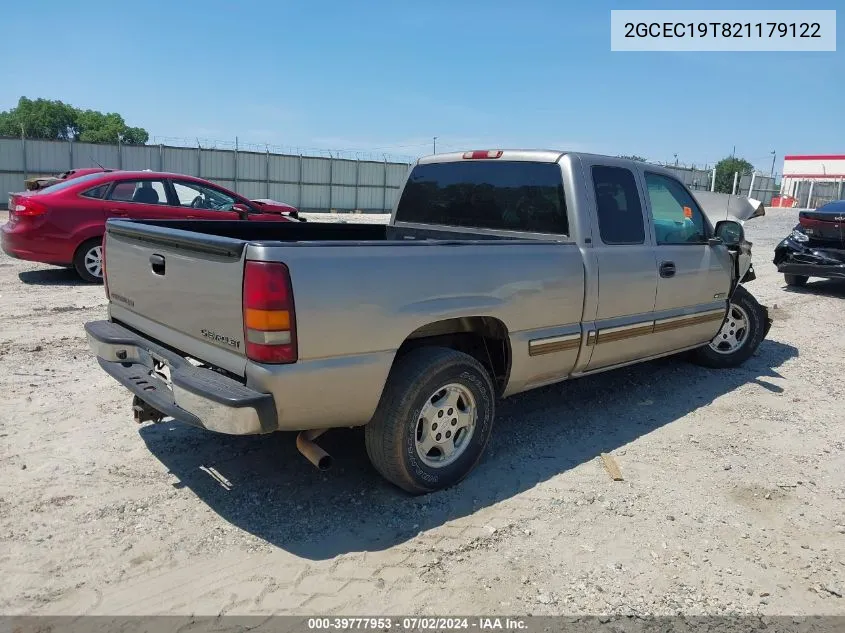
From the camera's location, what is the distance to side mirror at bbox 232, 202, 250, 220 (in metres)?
9.60

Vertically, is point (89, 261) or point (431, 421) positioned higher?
point (89, 261)

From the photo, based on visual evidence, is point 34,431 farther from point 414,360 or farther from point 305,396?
point 414,360

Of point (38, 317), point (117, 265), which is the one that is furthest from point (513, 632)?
point (38, 317)

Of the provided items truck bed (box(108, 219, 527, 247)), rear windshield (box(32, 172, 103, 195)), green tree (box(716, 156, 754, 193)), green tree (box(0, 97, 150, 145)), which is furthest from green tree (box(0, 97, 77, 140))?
truck bed (box(108, 219, 527, 247))

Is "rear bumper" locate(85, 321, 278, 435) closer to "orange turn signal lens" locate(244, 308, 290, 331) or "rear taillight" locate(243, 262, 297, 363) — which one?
"rear taillight" locate(243, 262, 297, 363)

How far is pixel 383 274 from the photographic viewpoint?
311 cm

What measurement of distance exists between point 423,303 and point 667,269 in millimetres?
2442

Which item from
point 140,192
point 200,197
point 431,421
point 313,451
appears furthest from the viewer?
point 200,197

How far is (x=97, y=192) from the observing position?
8.84 m

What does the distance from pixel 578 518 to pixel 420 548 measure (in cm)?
92

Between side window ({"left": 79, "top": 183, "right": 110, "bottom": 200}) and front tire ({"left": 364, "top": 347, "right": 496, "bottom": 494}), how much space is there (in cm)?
713

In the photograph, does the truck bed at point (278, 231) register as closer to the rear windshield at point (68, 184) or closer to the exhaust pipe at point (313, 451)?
the exhaust pipe at point (313, 451)

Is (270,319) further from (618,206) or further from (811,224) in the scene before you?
(811,224)

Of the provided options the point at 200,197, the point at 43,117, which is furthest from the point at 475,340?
the point at 43,117
